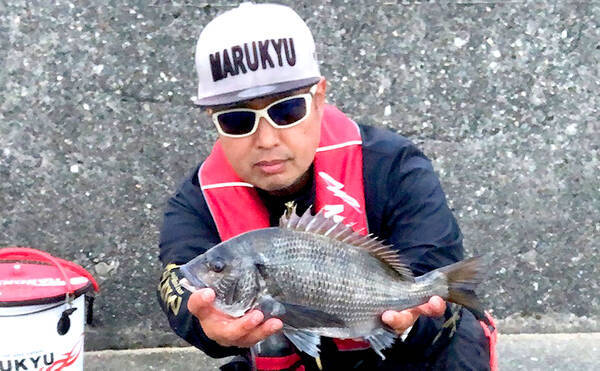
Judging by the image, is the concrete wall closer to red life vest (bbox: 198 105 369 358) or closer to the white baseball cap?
red life vest (bbox: 198 105 369 358)

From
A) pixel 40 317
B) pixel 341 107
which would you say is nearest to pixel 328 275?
pixel 40 317

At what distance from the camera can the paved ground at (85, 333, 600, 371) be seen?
12.2 feet

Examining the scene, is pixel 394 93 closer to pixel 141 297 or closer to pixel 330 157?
pixel 330 157

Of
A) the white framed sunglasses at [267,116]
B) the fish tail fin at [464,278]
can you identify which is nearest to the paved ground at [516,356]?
the fish tail fin at [464,278]

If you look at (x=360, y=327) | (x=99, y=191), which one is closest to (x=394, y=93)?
(x=99, y=191)

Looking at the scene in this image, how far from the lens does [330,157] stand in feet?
8.71

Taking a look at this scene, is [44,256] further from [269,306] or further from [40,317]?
[269,306]

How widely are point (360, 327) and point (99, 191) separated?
1.92 m

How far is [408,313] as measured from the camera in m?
2.29

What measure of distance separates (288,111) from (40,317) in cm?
136

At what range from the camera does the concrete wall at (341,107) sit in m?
3.72

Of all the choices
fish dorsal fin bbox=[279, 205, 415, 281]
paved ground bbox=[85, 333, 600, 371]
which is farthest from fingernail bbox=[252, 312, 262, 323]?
paved ground bbox=[85, 333, 600, 371]

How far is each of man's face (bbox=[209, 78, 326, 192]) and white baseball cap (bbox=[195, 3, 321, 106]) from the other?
0.05 m

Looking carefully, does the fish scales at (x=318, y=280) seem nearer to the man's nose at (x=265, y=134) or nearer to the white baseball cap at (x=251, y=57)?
the man's nose at (x=265, y=134)
